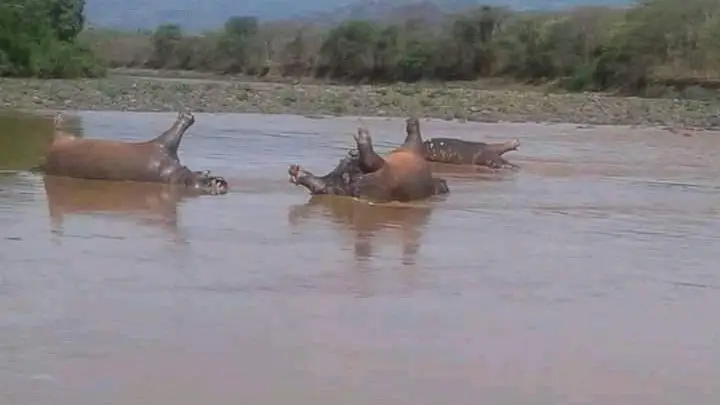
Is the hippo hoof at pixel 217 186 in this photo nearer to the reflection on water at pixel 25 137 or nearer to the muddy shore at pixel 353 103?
the reflection on water at pixel 25 137

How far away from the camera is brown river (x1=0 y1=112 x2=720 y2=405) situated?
6504 millimetres

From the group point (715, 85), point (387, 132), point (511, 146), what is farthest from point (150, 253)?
point (715, 85)

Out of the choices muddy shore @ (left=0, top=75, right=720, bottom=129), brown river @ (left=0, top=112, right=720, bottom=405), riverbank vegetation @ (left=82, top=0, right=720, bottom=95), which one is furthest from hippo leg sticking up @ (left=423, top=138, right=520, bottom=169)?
riverbank vegetation @ (left=82, top=0, right=720, bottom=95)

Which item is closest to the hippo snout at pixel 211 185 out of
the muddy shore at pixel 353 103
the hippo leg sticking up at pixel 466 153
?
the hippo leg sticking up at pixel 466 153

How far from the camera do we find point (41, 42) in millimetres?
47031

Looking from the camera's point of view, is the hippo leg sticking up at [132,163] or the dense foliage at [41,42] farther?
the dense foliage at [41,42]

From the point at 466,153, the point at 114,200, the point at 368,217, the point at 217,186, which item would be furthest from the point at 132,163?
the point at 466,153

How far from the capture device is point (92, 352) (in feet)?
22.3

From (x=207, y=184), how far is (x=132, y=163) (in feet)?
2.87

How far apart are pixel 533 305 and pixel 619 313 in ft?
1.67

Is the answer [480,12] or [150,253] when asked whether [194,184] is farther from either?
[480,12]

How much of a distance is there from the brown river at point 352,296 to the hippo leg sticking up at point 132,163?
10.5 inches

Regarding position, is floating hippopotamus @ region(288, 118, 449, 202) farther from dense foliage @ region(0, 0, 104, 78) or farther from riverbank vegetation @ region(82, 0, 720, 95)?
riverbank vegetation @ region(82, 0, 720, 95)

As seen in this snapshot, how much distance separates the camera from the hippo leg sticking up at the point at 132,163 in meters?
13.9
